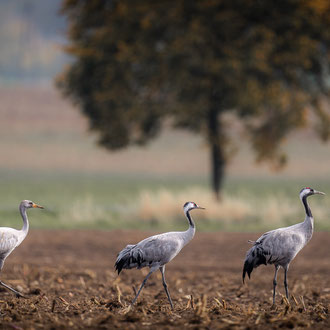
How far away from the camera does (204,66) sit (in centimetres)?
2364

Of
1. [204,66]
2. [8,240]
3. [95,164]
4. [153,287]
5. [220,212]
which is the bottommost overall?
[153,287]

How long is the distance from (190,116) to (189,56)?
93.9 inches

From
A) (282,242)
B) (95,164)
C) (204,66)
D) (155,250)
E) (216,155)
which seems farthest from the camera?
(95,164)

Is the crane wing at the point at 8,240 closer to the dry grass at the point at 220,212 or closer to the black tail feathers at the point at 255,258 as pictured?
the black tail feathers at the point at 255,258

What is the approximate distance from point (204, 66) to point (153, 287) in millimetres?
14233

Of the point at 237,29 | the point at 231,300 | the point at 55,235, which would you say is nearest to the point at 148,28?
the point at 237,29

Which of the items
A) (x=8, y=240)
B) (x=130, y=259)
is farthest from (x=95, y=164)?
(x=130, y=259)

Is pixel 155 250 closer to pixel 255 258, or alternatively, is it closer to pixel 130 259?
pixel 130 259

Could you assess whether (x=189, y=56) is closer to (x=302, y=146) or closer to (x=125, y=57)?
(x=125, y=57)

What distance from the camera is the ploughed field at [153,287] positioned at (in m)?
6.57

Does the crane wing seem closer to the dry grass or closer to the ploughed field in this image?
the ploughed field

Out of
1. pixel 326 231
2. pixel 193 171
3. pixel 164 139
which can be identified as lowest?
pixel 326 231

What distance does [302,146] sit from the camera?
11806 cm

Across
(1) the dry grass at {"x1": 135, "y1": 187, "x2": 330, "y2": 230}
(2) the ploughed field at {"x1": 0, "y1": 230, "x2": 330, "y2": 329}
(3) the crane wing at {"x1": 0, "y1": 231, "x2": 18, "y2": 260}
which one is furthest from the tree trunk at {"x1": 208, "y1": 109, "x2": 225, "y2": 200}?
(3) the crane wing at {"x1": 0, "y1": 231, "x2": 18, "y2": 260}
